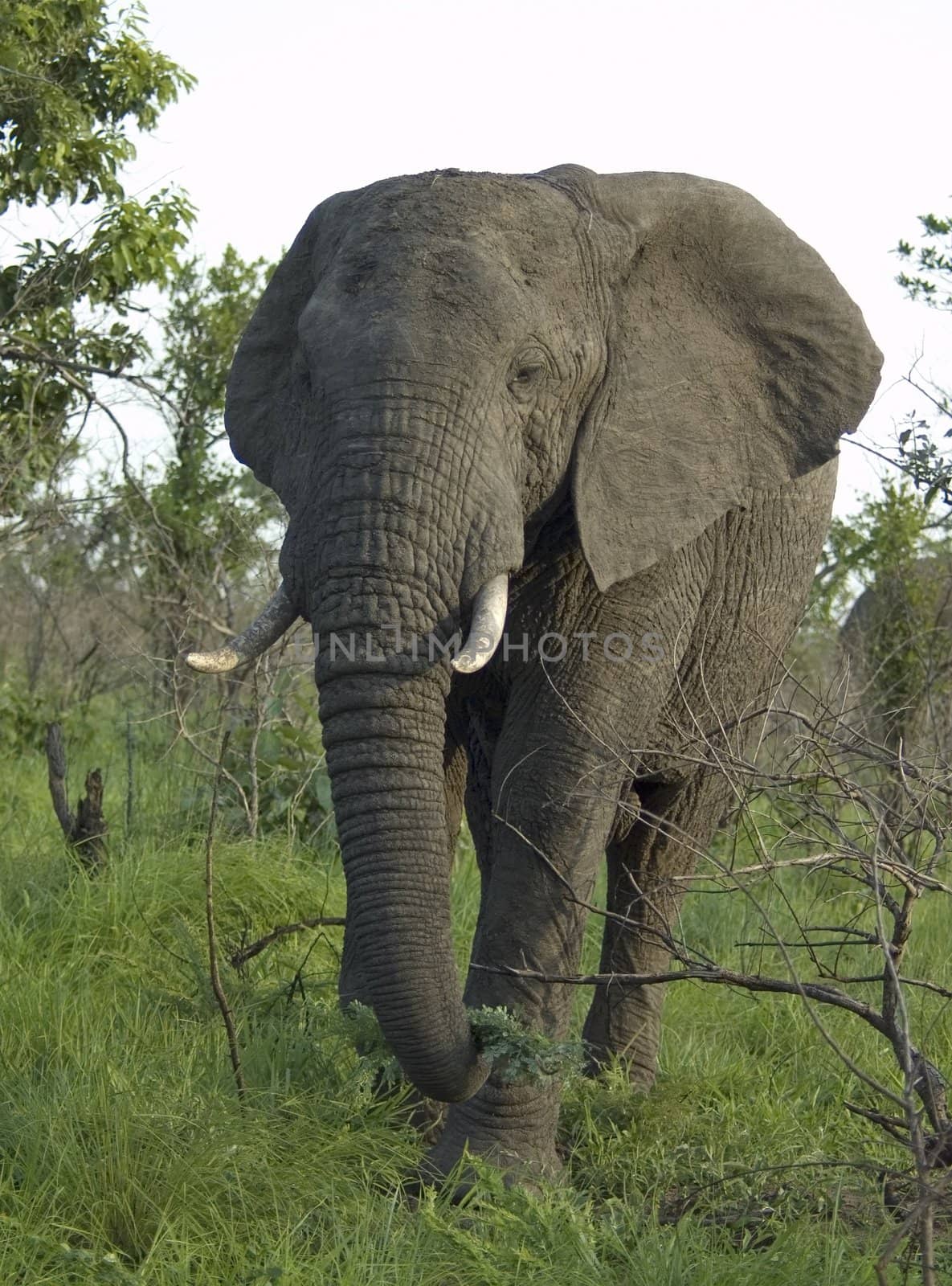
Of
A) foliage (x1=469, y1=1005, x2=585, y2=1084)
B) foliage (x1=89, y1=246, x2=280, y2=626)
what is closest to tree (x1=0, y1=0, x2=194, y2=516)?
foliage (x1=89, y1=246, x2=280, y2=626)

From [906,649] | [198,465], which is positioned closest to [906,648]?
[906,649]

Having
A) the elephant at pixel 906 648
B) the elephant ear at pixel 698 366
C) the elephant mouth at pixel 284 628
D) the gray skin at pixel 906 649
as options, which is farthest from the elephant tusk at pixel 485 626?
the gray skin at pixel 906 649

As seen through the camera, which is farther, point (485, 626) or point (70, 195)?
point (70, 195)

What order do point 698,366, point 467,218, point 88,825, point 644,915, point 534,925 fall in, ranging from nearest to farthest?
point 467,218, point 534,925, point 698,366, point 644,915, point 88,825

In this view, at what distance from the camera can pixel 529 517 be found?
4137mm

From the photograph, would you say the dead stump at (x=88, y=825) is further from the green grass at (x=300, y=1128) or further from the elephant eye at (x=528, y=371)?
the elephant eye at (x=528, y=371)

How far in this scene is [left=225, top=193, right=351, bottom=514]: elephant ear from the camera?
4.42m

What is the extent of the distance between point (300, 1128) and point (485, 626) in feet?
4.19

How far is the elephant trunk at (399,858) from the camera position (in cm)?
368

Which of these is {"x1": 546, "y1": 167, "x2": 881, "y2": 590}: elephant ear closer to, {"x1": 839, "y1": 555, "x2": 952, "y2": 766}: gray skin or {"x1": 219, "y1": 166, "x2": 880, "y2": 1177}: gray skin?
{"x1": 219, "y1": 166, "x2": 880, "y2": 1177}: gray skin

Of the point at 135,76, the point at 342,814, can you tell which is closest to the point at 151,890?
the point at 342,814

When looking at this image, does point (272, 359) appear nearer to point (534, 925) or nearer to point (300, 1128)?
point (534, 925)

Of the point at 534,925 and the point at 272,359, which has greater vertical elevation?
the point at 272,359

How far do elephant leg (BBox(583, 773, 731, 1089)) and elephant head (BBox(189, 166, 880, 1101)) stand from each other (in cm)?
102
